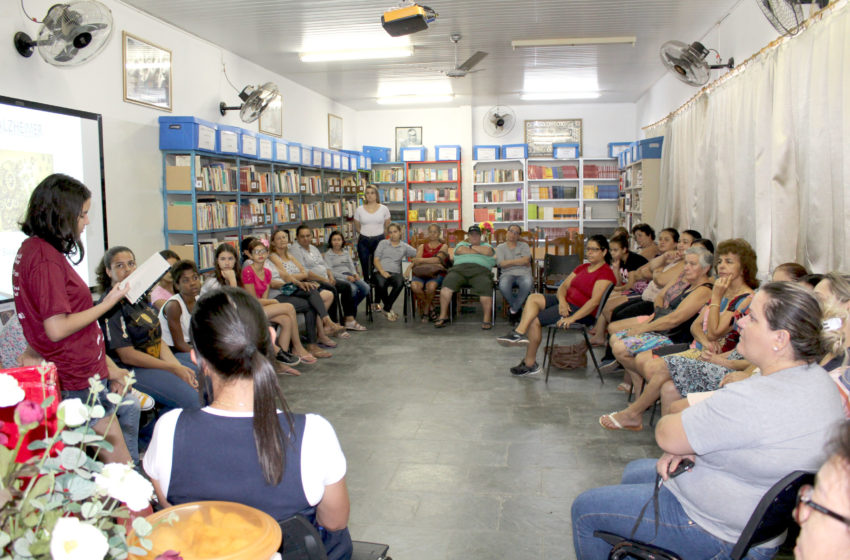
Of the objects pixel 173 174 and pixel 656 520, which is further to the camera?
pixel 173 174

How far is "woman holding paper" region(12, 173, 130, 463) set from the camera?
2.27 metres

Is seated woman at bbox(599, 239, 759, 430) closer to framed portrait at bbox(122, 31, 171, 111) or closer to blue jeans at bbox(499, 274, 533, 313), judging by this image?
blue jeans at bbox(499, 274, 533, 313)

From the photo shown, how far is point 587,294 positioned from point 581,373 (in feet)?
2.13

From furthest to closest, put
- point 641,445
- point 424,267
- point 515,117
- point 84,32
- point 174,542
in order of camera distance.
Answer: point 515,117
point 424,267
point 84,32
point 641,445
point 174,542

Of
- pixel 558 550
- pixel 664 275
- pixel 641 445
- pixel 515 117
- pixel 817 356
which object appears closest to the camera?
pixel 817 356

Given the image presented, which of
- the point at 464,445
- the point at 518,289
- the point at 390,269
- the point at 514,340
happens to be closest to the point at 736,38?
the point at 518,289

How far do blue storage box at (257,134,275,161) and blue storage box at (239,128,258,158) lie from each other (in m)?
0.10

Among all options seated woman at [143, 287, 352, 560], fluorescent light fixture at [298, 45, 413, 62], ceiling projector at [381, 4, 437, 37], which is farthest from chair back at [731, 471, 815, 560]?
fluorescent light fixture at [298, 45, 413, 62]

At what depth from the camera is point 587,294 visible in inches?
203

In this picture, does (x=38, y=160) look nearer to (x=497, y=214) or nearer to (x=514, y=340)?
(x=514, y=340)

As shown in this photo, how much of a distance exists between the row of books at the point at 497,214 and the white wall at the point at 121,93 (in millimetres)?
5362

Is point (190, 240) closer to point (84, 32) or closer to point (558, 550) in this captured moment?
point (84, 32)

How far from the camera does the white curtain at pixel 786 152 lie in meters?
3.43

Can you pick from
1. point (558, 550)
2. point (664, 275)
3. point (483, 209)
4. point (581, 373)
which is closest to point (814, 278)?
point (558, 550)
